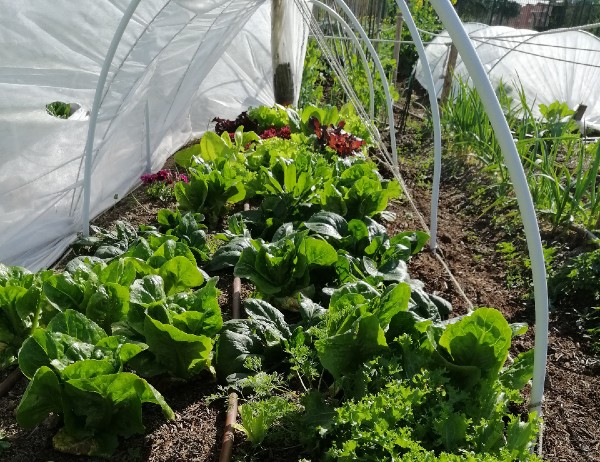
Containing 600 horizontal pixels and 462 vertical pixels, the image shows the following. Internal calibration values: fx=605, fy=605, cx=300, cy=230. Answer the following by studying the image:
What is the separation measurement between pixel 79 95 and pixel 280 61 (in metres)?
3.04

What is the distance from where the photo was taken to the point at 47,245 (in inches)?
139

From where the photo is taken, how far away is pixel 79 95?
331 centimetres

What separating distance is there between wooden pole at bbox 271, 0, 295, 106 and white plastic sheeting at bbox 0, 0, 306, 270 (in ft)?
3.78

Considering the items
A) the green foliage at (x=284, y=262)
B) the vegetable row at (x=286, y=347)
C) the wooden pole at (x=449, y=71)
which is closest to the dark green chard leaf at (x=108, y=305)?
the vegetable row at (x=286, y=347)

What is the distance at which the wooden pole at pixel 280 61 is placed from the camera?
230 inches

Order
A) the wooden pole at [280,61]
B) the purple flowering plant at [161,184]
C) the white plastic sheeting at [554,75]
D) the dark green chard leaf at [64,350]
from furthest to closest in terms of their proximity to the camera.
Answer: the white plastic sheeting at [554,75]
the wooden pole at [280,61]
the purple flowering plant at [161,184]
the dark green chard leaf at [64,350]

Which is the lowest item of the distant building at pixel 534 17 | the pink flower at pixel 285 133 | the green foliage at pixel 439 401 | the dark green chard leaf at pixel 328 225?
the green foliage at pixel 439 401

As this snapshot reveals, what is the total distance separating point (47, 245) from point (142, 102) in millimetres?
1165

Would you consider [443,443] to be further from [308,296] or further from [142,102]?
[142,102]

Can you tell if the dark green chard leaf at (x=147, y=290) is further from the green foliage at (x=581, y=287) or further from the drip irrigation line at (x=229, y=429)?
the green foliage at (x=581, y=287)

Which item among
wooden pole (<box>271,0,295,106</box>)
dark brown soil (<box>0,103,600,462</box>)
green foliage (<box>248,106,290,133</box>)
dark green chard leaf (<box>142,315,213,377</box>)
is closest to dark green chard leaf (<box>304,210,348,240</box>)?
dark brown soil (<box>0,103,600,462</box>)

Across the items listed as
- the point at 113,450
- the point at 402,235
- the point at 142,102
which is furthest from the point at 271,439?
the point at 142,102

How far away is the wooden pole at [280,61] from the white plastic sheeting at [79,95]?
3.78 ft

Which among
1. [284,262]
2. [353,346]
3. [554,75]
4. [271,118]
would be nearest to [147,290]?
[284,262]
